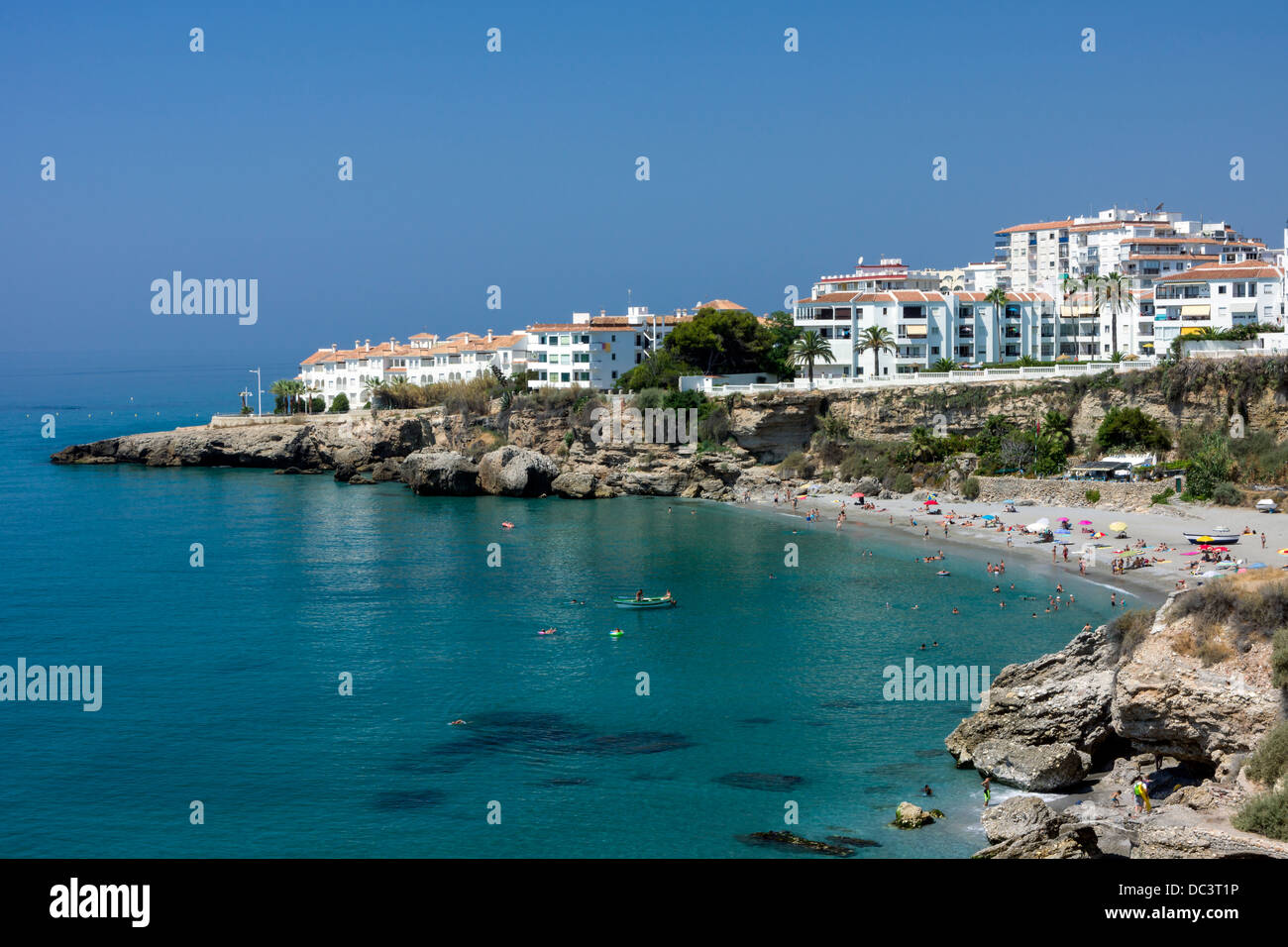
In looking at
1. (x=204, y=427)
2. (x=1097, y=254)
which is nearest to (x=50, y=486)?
(x=204, y=427)

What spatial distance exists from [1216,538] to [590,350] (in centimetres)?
5432

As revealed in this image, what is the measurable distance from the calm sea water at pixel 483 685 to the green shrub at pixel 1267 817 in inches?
208

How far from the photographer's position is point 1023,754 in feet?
84.1

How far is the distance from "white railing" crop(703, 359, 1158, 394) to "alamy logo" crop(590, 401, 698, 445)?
11.2 feet

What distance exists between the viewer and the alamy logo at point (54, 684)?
116ft

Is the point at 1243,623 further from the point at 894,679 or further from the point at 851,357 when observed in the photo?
the point at 851,357

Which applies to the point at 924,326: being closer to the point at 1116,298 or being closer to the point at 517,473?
the point at 1116,298

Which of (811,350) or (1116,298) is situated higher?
(1116,298)

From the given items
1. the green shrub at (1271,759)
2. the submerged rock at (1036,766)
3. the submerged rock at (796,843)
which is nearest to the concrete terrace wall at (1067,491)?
the submerged rock at (1036,766)

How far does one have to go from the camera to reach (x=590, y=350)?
3652 inches

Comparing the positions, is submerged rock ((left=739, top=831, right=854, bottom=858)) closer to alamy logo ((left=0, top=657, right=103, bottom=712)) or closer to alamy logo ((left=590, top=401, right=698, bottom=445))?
alamy logo ((left=0, top=657, right=103, bottom=712))
